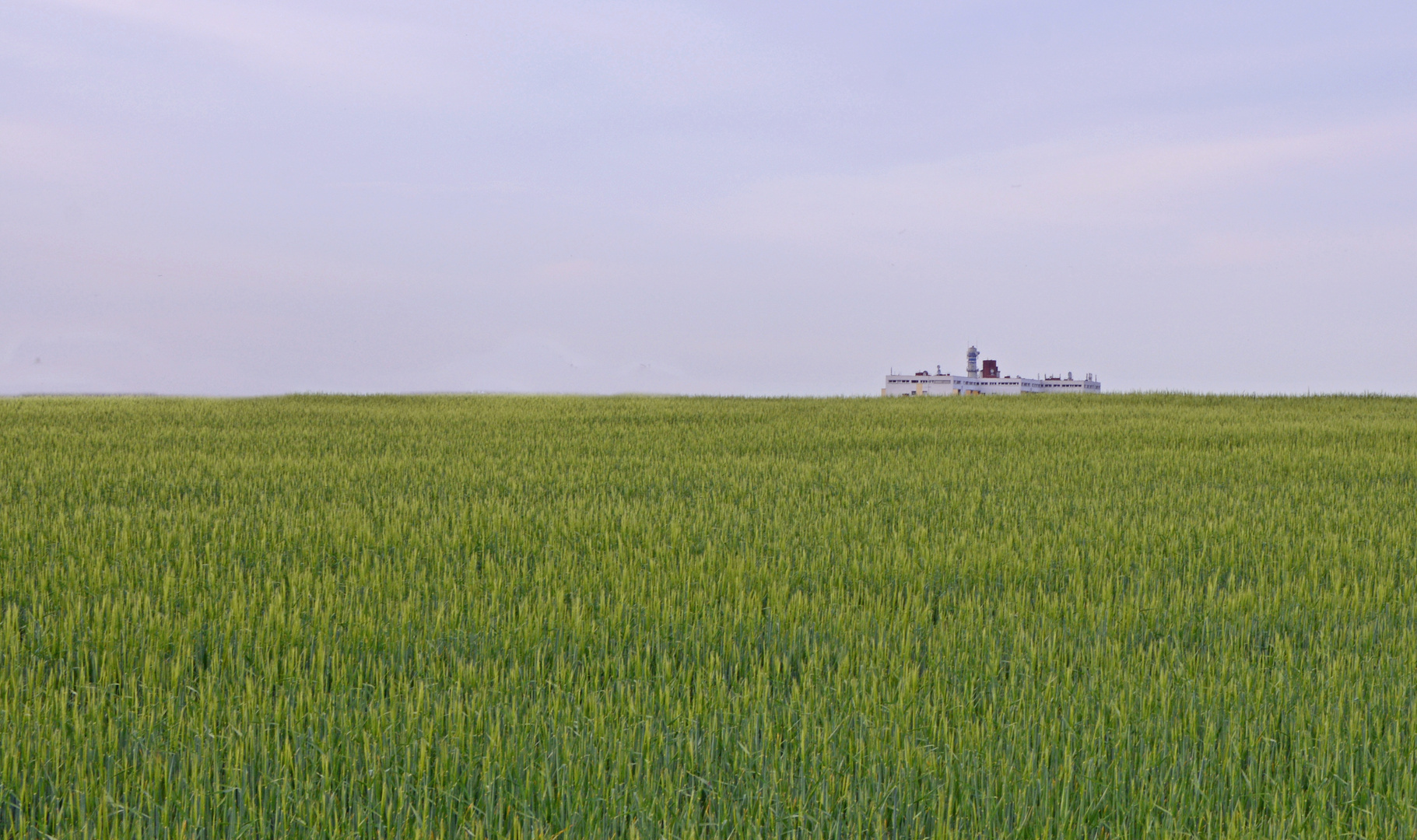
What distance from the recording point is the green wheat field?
95.8 inches

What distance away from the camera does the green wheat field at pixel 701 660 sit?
95.8 inches

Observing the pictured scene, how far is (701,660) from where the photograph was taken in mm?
3766

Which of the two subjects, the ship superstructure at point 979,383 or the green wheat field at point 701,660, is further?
the ship superstructure at point 979,383

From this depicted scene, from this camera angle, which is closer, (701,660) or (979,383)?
(701,660)

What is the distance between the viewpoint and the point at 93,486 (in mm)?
8617

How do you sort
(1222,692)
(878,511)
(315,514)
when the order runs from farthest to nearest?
(878,511)
(315,514)
(1222,692)

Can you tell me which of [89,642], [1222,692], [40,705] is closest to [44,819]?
[40,705]

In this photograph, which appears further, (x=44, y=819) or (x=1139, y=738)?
(x=1139, y=738)

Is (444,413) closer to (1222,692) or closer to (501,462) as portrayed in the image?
(501,462)

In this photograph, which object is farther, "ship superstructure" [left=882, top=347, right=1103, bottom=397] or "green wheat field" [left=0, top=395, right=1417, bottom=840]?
"ship superstructure" [left=882, top=347, right=1103, bottom=397]

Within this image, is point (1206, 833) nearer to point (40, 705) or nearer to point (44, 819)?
point (44, 819)

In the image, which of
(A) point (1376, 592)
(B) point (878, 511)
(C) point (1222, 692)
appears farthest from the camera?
(B) point (878, 511)

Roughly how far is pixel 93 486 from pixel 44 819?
767 centimetres

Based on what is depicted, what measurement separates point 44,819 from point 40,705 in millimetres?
939
